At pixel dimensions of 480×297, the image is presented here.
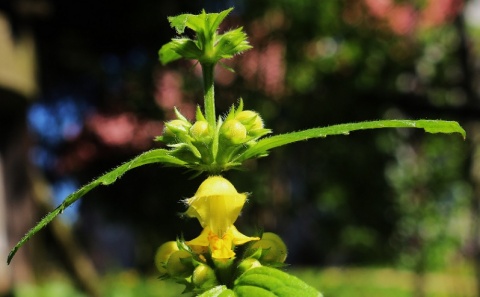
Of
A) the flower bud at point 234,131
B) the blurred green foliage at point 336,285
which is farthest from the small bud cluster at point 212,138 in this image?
the blurred green foliage at point 336,285

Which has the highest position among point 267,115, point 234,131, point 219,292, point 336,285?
point 267,115

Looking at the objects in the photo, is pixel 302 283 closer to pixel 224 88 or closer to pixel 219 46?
pixel 219 46

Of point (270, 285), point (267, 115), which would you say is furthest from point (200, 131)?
point (267, 115)

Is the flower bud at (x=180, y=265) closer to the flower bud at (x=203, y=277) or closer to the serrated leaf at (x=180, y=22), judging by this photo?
the flower bud at (x=203, y=277)

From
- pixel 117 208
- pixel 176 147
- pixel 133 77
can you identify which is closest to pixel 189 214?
pixel 176 147

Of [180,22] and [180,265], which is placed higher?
[180,22]

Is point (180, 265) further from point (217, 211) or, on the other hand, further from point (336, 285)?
point (336, 285)
